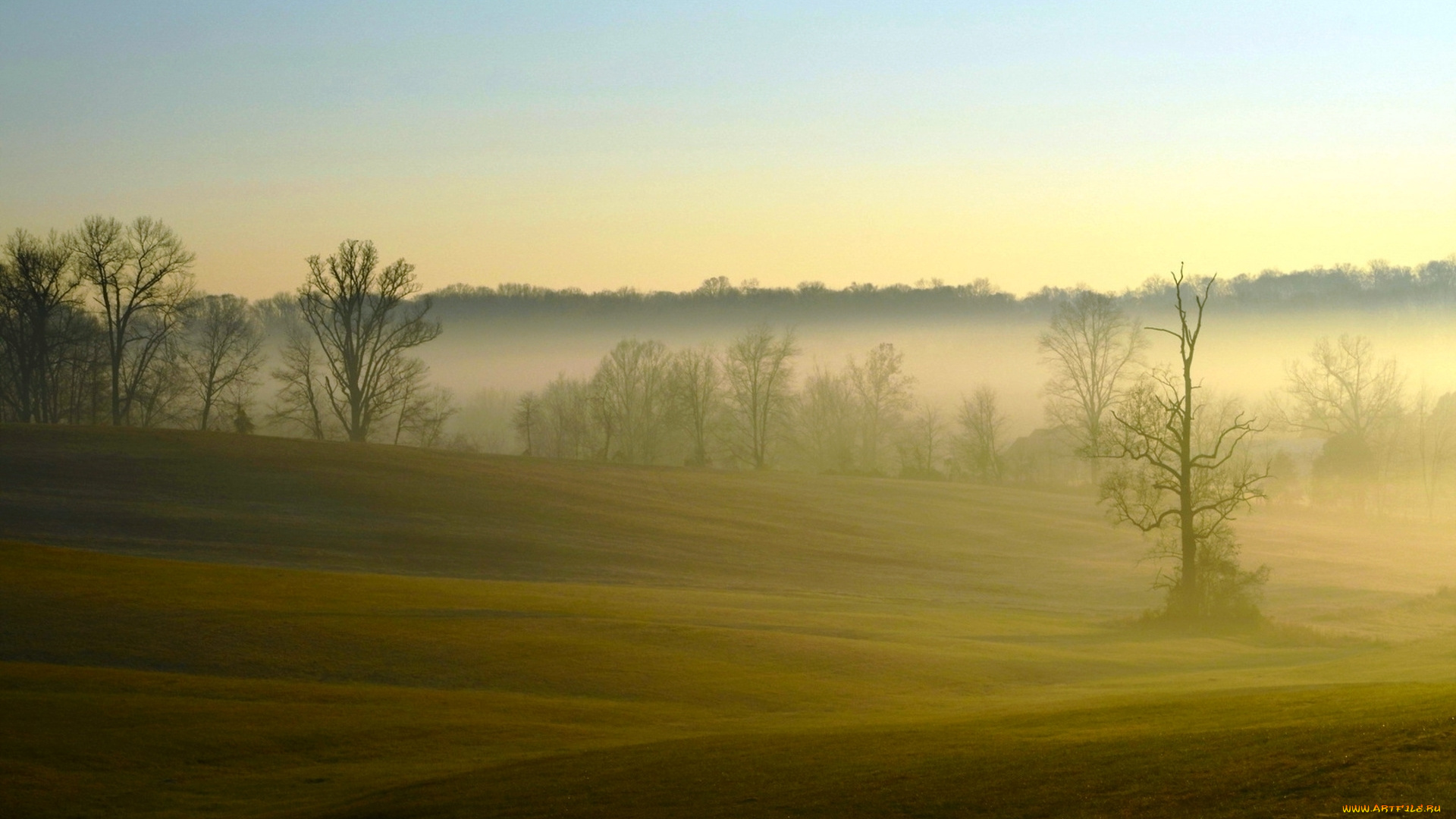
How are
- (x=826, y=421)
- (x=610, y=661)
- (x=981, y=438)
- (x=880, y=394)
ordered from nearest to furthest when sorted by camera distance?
(x=610, y=661), (x=981, y=438), (x=880, y=394), (x=826, y=421)

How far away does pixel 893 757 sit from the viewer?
16484mm

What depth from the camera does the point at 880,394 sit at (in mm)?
128125

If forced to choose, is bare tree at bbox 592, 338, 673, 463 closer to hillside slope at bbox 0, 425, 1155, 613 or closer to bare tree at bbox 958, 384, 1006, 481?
bare tree at bbox 958, 384, 1006, 481

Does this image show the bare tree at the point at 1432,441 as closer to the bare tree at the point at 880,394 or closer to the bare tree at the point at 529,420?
the bare tree at the point at 880,394

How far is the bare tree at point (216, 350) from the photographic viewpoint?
92.0m

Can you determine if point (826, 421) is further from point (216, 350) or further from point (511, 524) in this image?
point (511, 524)

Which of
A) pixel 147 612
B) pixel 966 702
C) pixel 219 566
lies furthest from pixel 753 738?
pixel 219 566

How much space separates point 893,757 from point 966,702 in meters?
10.5

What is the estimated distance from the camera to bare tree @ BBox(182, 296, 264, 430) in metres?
92.0

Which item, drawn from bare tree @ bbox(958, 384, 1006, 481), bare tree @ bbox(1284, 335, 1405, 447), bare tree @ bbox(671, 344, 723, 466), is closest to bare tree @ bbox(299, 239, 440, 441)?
bare tree @ bbox(671, 344, 723, 466)

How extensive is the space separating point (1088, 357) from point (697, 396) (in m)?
Answer: 36.6

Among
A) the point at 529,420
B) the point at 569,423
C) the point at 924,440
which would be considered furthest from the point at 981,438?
the point at 529,420

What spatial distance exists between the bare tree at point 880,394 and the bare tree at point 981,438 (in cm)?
704

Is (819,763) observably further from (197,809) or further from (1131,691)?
(1131,691)
